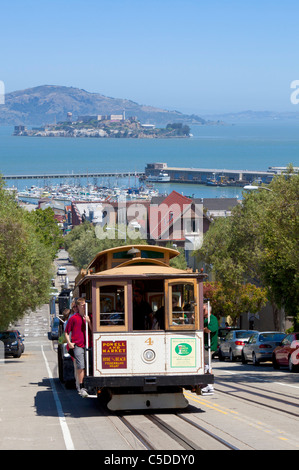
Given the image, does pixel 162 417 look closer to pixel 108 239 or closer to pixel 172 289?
pixel 172 289

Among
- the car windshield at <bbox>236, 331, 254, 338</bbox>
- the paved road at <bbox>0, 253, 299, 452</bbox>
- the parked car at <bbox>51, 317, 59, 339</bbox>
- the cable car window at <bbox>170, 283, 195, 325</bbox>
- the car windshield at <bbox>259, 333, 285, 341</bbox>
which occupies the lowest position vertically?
the parked car at <bbox>51, 317, 59, 339</bbox>

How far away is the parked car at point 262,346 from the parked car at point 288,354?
6.75 feet

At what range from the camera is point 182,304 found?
15.9 m

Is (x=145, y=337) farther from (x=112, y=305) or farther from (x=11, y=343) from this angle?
(x=11, y=343)

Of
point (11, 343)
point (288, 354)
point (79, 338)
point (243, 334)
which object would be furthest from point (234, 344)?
point (79, 338)

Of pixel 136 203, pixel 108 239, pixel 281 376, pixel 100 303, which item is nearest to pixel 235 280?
pixel 281 376

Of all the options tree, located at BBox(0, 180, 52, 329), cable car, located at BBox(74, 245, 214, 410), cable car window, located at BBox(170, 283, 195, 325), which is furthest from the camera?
tree, located at BBox(0, 180, 52, 329)

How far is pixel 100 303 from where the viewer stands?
618 inches

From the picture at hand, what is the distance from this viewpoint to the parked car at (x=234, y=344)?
37375 millimetres

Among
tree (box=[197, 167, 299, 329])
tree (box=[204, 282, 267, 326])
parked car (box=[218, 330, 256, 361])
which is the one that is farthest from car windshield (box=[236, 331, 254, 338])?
tree (box=[204, 282, 267, 326])

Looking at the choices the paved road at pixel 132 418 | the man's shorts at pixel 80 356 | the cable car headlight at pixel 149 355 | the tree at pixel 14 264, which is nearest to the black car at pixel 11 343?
the tree at pixel 14 264

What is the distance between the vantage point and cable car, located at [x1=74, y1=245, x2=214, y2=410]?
50.3ft

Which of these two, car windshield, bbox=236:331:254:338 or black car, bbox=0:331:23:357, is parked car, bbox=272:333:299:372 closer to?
car windshield, bbox=236:331:254:338

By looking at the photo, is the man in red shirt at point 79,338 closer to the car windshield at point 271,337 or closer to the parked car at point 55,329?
the car windshield at point 271,337
